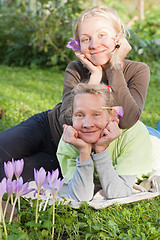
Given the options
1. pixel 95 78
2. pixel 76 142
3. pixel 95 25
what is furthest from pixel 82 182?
pixel 95 25

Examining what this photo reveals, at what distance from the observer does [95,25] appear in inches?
120

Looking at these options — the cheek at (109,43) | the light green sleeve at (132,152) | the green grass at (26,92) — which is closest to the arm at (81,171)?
the light green sleeve at (132,152)

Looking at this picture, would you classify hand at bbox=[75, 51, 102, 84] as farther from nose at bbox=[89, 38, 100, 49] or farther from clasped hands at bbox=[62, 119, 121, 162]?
clasped hands at bbox=[62, 119, 121, 162]

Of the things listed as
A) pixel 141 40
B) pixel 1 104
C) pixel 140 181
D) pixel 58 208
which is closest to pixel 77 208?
pixel 58 208

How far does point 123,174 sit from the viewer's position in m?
2.83

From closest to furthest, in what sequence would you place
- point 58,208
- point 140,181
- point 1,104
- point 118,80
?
point 58,208 → point 118,80 → point 140,181 → point 1,104

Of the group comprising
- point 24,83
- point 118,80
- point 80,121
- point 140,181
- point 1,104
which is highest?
point 118,80

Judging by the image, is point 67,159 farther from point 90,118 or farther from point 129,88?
point 129,88

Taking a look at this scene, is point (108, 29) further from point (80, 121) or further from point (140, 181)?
point (140, 181)

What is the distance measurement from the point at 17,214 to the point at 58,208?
0.32m

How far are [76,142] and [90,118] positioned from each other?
207 mm

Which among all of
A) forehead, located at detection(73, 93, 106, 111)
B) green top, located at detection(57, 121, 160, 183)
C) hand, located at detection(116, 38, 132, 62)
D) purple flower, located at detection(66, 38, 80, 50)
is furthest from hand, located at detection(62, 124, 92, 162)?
purple flower, located at detection(66, 38, 80, 50)

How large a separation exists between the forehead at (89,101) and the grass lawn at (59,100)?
2.28ft

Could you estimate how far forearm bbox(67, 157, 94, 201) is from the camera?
2734 millimetres
